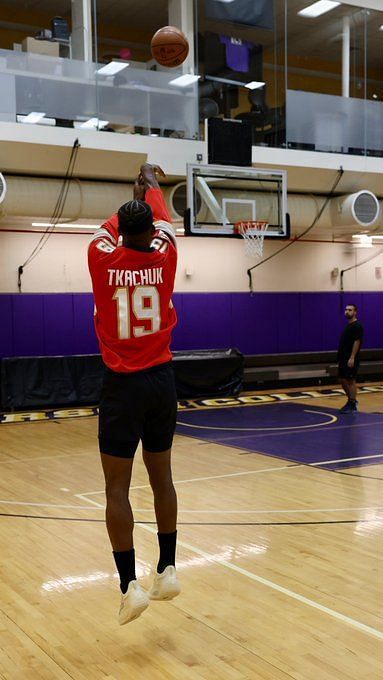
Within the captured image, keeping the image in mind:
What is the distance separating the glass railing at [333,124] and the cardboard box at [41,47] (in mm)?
4231

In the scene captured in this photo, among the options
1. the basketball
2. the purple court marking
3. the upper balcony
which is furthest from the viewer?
the upper balcony

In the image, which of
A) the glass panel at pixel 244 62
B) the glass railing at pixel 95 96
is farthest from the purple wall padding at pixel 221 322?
the glass panel at pixel 244 62

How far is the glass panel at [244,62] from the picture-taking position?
13.1 metres

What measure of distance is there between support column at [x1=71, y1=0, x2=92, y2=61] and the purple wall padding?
14.9 feet

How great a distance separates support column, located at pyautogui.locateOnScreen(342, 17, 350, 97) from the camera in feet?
48.9

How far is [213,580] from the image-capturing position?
4.55m

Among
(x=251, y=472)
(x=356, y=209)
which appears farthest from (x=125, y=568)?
(x=356, y=209)

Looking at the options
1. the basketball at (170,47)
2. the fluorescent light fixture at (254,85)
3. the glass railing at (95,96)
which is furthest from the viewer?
the fluorescent light fixture at (254,85)

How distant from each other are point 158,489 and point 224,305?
13133mm

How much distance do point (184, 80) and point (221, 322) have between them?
221 inches

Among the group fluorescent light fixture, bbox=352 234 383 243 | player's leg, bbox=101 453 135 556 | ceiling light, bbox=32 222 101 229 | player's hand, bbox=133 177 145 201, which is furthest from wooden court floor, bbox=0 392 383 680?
fluorescent light fixture, bbox=352 234 383 243

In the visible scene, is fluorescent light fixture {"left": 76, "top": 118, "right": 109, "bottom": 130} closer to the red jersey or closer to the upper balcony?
the upper balcony

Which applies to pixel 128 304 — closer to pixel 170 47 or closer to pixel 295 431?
pixel 170 47

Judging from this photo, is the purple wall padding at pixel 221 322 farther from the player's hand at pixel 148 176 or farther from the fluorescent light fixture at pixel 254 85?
the player's hand at pixel 148 176
